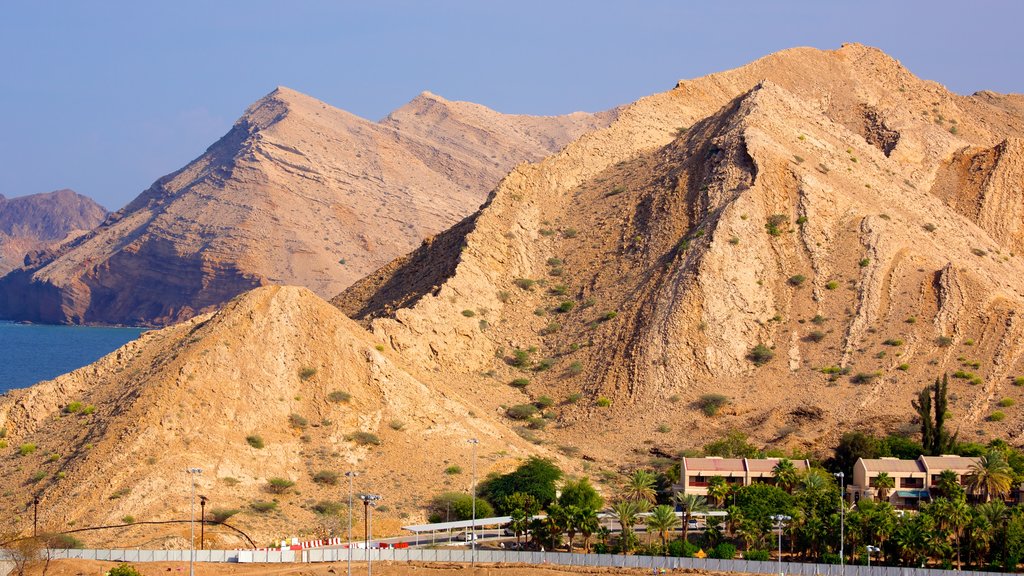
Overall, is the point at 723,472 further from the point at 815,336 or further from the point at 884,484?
the point at 815,336

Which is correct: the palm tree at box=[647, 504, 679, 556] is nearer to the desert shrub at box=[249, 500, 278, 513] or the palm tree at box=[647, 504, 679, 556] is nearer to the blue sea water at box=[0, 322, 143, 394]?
the desert shrub at box=[249, 500, 278, 513]

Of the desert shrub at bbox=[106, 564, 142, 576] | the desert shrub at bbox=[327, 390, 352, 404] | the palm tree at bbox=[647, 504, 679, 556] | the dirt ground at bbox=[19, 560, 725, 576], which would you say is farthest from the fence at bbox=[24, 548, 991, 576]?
the desert shrub at bbox=[327, 390, 352, 404]

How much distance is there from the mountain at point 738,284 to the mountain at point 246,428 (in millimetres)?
7632

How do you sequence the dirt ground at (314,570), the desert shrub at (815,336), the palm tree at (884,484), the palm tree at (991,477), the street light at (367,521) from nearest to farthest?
the street light at (367,521), the dirt ground at (314,570), the palm tree at (991,477), the palm tree at (884,484), the desert shrub at (815,336)

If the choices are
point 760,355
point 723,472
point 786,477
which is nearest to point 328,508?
point 723,472

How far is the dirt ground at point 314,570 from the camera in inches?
2172

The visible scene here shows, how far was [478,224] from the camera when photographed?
95625mm

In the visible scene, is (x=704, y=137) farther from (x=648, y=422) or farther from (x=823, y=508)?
(x=823, y=508)

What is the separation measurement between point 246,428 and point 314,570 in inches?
559

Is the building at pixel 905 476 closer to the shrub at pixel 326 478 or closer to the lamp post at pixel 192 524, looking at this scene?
the shrub at pixel 326 478

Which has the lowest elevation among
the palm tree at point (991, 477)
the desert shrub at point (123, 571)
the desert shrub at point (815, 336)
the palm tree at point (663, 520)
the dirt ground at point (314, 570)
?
the dirt ground at point (314, 570)

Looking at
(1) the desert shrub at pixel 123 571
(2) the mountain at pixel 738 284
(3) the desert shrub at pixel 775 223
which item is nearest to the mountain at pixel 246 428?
(1) the desert shrub at pixel 123 571

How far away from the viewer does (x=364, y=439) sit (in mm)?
70562

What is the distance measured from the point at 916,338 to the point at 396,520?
33.1m
